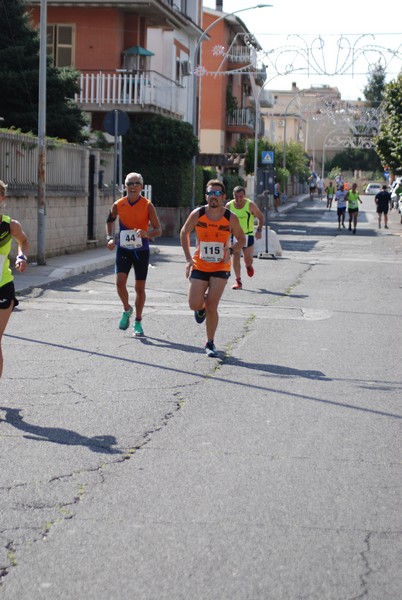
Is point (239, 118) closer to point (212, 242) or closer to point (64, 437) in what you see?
point (212, 242)

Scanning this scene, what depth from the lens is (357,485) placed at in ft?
20.5

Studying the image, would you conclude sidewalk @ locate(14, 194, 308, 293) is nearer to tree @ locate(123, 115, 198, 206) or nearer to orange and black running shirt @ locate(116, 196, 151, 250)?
orange and black running shirt @ locate(116, 196, 151, 250)

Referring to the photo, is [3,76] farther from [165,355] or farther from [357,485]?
[357,485]

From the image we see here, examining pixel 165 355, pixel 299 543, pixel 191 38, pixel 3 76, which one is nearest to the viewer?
pixel 299 543

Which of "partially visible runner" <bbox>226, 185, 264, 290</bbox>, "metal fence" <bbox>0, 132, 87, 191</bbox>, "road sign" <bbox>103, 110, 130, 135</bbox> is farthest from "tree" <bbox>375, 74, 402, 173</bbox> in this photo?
"partially visible runner" <bbox>226, 185, 264, 290</bbox>

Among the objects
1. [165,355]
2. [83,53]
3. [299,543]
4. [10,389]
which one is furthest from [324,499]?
[83,53]

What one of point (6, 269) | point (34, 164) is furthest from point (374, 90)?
point (6, 269)

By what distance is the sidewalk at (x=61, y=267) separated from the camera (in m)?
18.7

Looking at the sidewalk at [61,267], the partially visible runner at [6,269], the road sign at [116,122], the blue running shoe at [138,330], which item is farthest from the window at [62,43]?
the partially visible runner at [6,269]

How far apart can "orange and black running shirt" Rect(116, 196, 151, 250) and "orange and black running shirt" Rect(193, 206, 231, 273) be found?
1.46 m

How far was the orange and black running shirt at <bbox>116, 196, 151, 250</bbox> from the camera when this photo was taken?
12.8 meters

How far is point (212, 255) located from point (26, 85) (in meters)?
19.8

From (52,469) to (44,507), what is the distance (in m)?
0.82

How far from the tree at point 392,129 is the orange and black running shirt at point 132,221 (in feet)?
116
